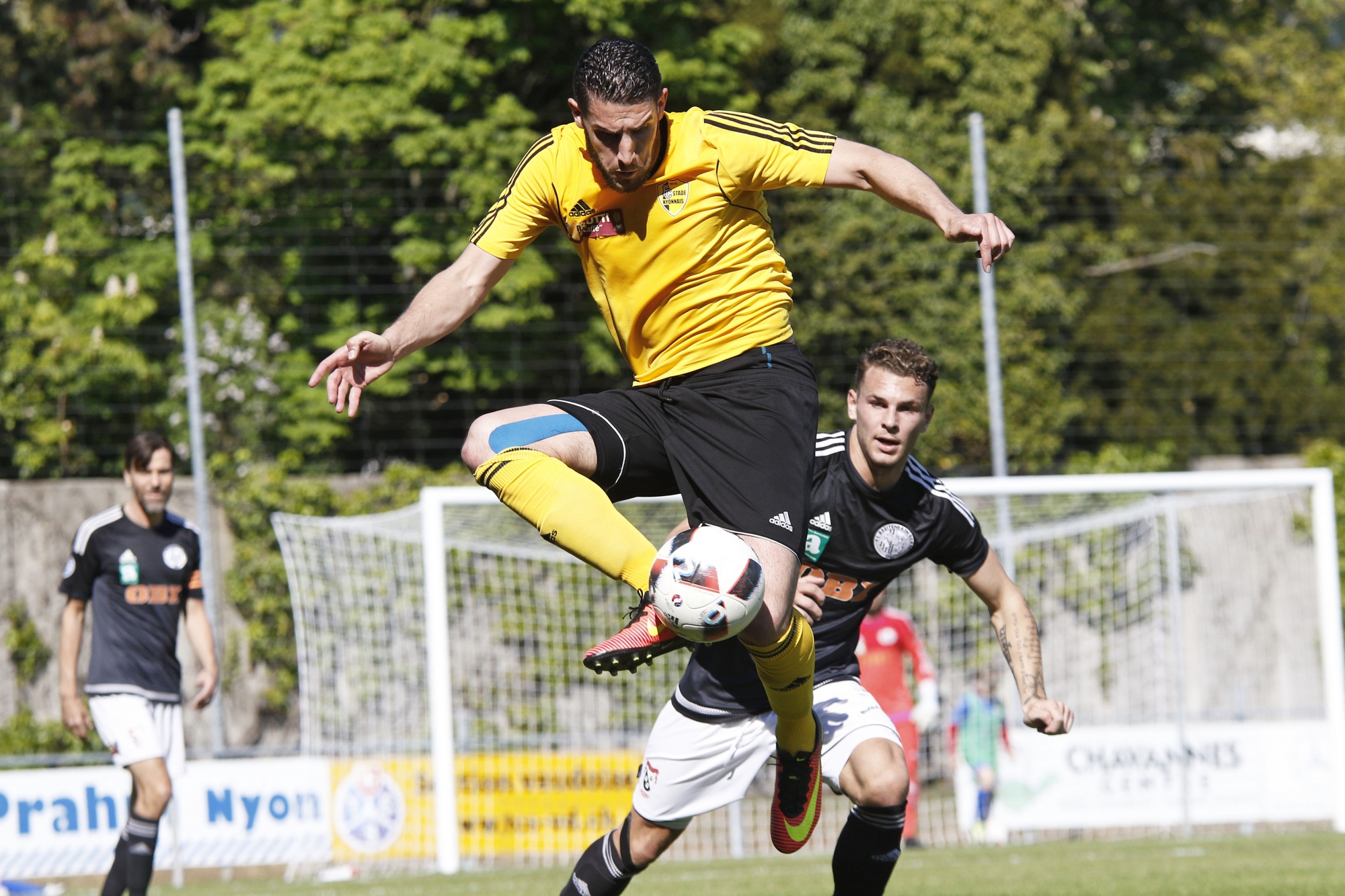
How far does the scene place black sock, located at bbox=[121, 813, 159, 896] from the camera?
730cm

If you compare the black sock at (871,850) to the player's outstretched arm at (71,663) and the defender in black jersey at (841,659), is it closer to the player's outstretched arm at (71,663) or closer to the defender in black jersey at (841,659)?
the defender in black jersey at (841,659)

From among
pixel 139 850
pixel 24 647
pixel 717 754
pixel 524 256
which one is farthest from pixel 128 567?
pixel 524 256

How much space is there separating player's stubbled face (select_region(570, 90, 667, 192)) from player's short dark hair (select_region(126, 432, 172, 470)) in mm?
4290

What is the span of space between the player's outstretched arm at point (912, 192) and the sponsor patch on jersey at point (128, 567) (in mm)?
5211

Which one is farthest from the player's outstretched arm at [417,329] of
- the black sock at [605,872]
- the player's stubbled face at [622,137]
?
the black sock at [605,872]

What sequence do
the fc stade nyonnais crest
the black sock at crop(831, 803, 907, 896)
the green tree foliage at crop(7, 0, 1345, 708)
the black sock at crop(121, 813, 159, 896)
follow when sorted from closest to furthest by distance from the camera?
the black sock at crop(831, 803, 907, 896), the black sock at crop(121, 813, 159, 896), the fc stade nyonnais crest, the green tree foliage at crop(7, 0, 1345, 708)

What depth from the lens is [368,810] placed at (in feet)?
35.3

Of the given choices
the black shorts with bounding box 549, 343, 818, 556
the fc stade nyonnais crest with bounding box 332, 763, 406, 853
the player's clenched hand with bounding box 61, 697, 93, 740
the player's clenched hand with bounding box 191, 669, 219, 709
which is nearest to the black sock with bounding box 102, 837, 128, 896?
the player's clenched hand with bounding box 61, 697, 93, 740

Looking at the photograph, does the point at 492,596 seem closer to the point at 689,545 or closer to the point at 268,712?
the point at 268,712

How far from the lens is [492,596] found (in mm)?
12641

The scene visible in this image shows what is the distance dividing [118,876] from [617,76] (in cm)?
540

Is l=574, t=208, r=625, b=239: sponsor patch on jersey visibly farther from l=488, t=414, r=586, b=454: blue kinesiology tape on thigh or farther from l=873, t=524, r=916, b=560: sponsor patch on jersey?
l=873, t=524, r=916, b=560: sponsor patch on jersey

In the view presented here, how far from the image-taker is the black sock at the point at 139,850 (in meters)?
7.30

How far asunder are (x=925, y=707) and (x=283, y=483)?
644cm
